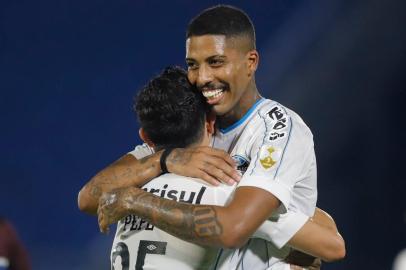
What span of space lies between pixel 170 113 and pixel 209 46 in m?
0.24

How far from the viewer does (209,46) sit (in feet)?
6.74

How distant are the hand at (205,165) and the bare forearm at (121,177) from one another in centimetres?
6

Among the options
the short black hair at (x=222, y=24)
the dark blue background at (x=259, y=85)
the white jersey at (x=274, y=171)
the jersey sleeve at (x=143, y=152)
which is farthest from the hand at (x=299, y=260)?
the dark blue background at (x=259, y=85)

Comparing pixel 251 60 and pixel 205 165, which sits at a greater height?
pixel 251 60

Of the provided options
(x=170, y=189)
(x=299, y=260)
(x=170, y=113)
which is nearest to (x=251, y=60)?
(x=170, y=113)

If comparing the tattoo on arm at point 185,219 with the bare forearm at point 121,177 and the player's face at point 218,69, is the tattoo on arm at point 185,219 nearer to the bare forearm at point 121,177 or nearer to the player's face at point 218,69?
the bare forearm at point 121,177

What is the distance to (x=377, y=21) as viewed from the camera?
4.14m

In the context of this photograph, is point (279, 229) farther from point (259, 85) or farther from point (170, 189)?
point (259, 85)

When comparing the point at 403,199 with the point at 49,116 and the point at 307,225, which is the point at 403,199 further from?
the point at 307,225

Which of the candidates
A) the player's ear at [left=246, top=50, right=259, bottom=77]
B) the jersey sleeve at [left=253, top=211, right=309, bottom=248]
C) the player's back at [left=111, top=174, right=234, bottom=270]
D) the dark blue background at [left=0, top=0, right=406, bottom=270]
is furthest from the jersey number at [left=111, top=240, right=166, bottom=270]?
→ the dark blue background at [left=0, top=0, right=406, bottom=270]

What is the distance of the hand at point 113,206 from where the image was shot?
187 cm

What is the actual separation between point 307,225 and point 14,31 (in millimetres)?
2773

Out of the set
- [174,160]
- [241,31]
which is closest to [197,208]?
[174,160]

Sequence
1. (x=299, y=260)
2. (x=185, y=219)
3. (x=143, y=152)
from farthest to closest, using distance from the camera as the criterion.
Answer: (x=143, y=152) < (x=299, y=260) < (x=185, y=219)
